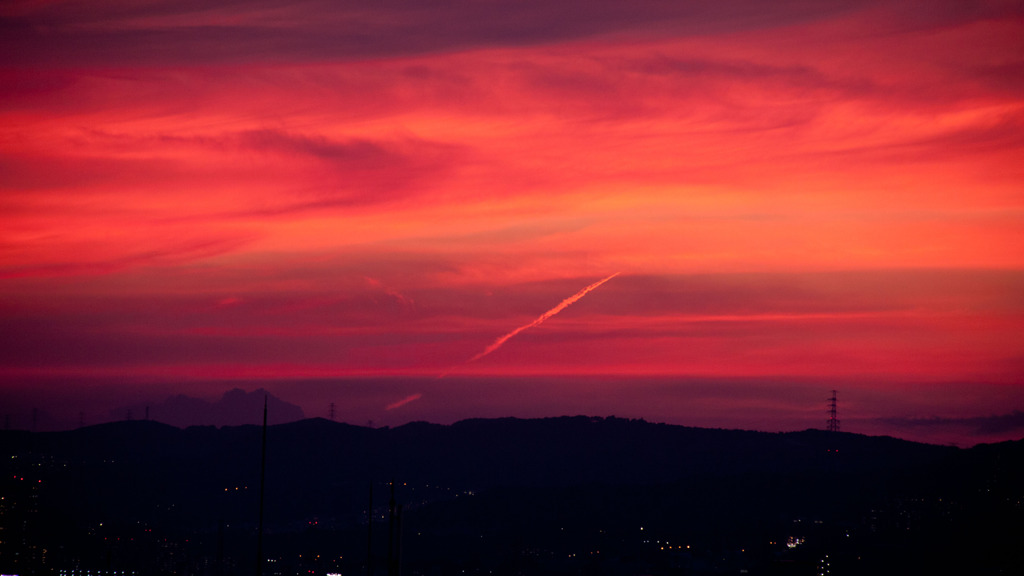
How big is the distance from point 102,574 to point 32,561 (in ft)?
36.8

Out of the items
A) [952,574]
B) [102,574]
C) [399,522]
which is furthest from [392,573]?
[952,574]

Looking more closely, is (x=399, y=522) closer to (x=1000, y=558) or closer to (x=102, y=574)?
(x=102, y=574)

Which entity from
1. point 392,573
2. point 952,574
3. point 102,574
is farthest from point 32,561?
point 952,574

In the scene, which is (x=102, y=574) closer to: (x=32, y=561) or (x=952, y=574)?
(x=32, y=561)

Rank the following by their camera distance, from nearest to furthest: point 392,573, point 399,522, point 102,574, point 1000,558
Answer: point 399,522
point 392,573
point 102,574
point 1000,558

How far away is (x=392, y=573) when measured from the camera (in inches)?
2987

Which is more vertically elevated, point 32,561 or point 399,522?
point 399,522

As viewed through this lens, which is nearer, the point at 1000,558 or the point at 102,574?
the point at 102,574

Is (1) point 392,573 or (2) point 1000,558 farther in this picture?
(2) point 1000,558

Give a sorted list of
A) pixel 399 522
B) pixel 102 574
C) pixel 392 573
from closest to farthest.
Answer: pixel 399 522, pixel 392 573, pixel 102 574

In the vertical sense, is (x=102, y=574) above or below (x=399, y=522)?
below

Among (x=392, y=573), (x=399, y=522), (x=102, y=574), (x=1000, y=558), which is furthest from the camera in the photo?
(x=1000, y=558)

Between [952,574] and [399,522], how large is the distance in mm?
155844

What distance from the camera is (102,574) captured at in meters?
186
